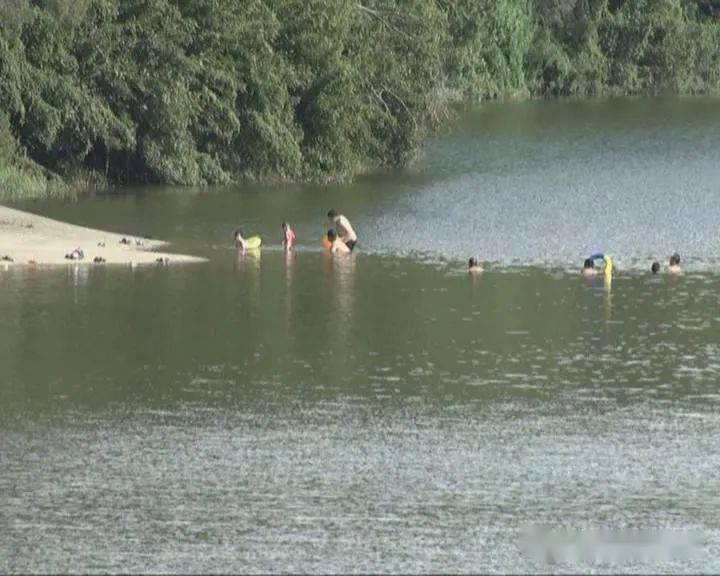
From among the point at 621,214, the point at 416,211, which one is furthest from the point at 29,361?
the point at 621,214

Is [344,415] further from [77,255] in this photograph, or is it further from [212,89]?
[212,89]

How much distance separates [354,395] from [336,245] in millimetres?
14788

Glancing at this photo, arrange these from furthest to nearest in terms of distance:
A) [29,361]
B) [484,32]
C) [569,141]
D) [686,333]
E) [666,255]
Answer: [484,32], [569,141], [666,255], [686,333], [29,361]

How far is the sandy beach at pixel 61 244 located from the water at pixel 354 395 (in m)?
0.80

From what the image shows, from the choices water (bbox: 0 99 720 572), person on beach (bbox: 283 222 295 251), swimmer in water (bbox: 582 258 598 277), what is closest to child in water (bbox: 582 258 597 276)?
swimmer in water (bbox: 582 258 598 277)

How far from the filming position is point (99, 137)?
1946 inches

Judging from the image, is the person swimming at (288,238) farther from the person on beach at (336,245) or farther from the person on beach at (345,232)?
the person on beach at (345,232)

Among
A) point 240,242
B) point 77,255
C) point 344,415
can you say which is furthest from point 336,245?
point 344,415

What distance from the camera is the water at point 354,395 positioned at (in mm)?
20312

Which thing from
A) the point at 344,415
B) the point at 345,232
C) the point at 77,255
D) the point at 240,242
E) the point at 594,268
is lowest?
the point at 344,415

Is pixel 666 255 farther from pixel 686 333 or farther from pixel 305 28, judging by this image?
pixel 305 28

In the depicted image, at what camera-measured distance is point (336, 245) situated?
4191 centimetres

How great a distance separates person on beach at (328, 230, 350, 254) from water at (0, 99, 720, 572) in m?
0.72

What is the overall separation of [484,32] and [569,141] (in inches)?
764
